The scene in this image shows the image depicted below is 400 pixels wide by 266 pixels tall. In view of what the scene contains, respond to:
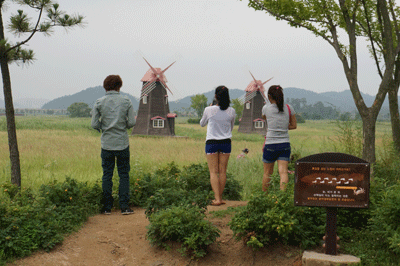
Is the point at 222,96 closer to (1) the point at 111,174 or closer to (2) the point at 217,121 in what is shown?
(2) the point at 217,121

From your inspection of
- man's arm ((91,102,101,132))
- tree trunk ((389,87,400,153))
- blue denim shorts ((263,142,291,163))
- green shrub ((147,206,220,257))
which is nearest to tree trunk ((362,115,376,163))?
tree trunk ((389,87,400,153))

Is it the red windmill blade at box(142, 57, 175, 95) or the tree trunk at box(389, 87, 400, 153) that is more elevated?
the red windmill blade at box(142, 57, 175, 95)

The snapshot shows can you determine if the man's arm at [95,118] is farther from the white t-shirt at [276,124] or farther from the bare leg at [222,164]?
the white t-shirt at [276,124]

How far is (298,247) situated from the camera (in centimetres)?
454

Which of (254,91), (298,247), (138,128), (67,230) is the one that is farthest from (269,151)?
(254,91)

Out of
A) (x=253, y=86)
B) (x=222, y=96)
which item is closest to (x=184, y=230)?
(x=222, y=96)

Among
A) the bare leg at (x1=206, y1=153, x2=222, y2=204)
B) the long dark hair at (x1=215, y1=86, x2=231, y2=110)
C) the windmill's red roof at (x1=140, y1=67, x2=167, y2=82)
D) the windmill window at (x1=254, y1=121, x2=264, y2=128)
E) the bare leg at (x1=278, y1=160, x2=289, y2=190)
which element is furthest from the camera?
the windmill window at (x1=254, y1=121, x2=264, y2=128)

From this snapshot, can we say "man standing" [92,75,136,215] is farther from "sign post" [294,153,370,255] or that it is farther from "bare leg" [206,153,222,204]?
"sign post" [294,153,370,255]

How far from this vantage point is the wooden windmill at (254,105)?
43.4m

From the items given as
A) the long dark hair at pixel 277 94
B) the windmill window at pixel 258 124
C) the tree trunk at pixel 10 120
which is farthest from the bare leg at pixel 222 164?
the windmill window at pixel 258 124

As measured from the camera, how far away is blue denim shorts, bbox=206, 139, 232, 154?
6.20 m

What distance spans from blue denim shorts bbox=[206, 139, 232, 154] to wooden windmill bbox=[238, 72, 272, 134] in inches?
1480

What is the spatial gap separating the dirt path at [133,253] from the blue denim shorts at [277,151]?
1200 millimetres

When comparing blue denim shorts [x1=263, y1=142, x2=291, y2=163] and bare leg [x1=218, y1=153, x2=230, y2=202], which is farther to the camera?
bare leg [x1=218, y1=153, x2=230, y2=202]
